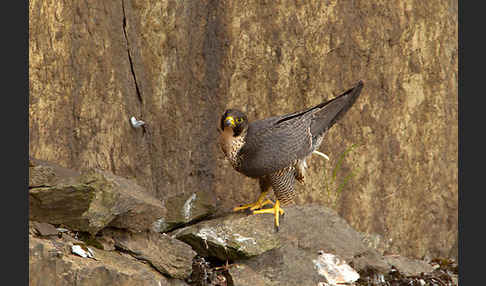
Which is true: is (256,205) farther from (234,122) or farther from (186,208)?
(234,122)

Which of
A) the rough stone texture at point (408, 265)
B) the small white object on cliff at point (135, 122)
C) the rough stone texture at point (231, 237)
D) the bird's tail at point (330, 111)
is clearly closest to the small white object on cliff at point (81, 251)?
the rough stone texture at point (231, 237)

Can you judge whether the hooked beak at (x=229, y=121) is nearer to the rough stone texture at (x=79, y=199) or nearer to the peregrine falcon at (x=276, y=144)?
the peregrine falcon at (x=276, y=144)

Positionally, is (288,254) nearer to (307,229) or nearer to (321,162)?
(307,229)

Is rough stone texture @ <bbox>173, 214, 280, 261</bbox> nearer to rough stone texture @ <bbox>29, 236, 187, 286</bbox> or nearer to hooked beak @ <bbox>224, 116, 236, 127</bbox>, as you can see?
rough stone texture @ <bbox>29, 236, 187, 286</bbox>

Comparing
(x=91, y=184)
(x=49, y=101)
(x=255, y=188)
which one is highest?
(x=49, y=101)

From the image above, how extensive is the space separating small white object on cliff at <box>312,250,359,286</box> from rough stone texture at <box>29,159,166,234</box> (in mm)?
2018

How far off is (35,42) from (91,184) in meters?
1.27

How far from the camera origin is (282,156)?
579 centimetres

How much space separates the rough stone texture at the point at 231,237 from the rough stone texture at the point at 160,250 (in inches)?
9.1

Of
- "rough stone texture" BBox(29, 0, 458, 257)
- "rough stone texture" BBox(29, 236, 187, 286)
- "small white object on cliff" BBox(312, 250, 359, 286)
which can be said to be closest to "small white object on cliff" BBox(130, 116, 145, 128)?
"rough stone texture" BBox(29, 0, 458, 257)

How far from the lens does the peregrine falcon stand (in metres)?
5.73

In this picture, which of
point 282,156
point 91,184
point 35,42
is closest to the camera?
point 91,184

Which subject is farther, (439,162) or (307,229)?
(439,162)

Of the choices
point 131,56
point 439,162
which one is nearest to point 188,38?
point 131,56
